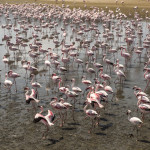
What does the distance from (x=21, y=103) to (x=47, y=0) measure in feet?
191

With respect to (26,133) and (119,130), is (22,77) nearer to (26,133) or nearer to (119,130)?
(26,133)

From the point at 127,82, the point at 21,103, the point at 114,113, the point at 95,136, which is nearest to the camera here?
the point at 95,136

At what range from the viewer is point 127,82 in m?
16.6

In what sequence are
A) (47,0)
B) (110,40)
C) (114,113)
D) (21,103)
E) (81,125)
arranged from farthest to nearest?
(47,0) < (110,40) < (21,103) < (114,113) < (81,125)

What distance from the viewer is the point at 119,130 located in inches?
433

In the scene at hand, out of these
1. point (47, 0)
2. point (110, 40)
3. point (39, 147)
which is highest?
point (47, 0)

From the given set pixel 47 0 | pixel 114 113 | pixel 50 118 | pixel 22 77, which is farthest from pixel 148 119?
pixel 47 0

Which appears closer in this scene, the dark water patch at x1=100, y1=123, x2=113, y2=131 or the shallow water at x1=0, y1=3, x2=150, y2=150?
the shallow water at x1=0, y1=3, x2=150, y2=150

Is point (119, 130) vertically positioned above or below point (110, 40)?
below

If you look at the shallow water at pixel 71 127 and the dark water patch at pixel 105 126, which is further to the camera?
the dark water patch at pixel 105 126

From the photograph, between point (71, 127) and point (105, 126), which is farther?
point (105, 126)

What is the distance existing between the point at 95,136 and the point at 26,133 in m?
2.76

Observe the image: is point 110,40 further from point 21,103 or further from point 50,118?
point 50,118

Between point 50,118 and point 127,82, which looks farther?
point 127,82
